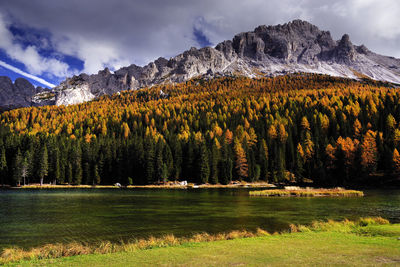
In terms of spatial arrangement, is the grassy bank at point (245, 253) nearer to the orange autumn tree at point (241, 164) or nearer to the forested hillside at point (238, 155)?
the forested hillside at point (238, 155)

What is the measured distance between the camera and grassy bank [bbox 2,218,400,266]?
14.4 meters

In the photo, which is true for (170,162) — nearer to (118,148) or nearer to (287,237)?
(118,148)

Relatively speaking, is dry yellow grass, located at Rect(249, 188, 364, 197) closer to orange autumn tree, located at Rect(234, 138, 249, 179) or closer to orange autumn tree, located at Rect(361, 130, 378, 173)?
orange autumn tree, located at Rect(361, 130, 378, 173)

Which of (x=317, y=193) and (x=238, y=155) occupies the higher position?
(x=238, y=155)

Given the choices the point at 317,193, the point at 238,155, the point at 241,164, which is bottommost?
the point at 317,193

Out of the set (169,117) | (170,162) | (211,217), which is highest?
(169,117)

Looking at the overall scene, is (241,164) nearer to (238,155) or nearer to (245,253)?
(238,155)

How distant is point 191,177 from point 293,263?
101752 millimetres

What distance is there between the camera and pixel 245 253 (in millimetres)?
16422

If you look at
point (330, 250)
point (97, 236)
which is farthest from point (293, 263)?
point (97, 236)

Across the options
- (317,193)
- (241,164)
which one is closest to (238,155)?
(241,164)

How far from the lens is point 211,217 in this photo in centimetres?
3688

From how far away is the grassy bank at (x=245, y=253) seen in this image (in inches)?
566

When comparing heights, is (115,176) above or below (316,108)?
below
